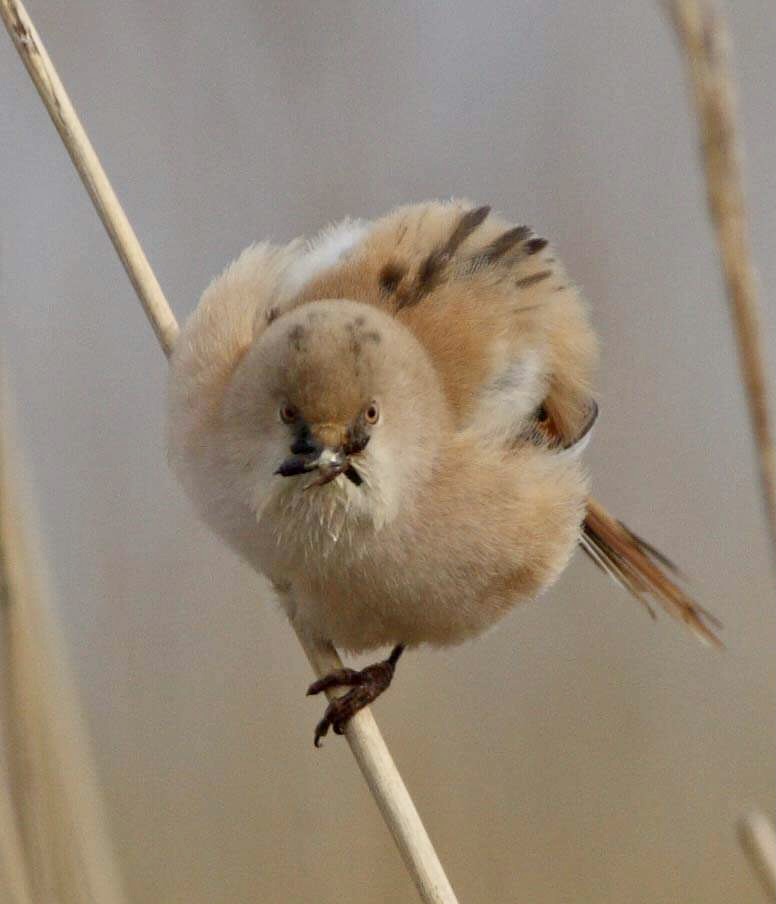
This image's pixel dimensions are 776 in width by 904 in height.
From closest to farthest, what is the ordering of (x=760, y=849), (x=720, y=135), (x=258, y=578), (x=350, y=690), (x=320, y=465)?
1. (x=720, y=135)
2. (x=760, y=849)
3. (x=320, y=465)
4. (x=350, y=690)
5. (x=258, y=578)

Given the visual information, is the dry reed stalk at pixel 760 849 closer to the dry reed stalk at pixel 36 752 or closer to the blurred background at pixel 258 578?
the dry reed stalk at pixel 36 752

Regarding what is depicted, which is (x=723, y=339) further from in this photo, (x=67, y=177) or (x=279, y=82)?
(x=67, y=177)

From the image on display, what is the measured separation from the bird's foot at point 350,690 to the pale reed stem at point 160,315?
2cm

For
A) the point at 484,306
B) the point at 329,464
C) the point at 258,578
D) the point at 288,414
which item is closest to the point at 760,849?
the point at 329,464

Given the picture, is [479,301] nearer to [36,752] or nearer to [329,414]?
[329,414]

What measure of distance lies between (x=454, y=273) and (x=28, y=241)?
100cm

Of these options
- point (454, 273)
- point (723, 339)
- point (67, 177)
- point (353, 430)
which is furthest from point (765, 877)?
point (67, 177)

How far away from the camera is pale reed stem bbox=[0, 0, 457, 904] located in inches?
64.9

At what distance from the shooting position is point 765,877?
1491mm

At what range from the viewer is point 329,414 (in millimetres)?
1709

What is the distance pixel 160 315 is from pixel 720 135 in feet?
3.79

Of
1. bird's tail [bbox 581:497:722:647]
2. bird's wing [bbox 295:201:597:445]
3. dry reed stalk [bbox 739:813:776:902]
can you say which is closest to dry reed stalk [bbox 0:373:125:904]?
bird's wing [bbox 295:201:597:445]

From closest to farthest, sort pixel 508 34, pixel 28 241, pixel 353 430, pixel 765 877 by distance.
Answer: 1. pixel 765 877
2. pixel 353 430
3. pixel 28 241
4. pixel 508 34

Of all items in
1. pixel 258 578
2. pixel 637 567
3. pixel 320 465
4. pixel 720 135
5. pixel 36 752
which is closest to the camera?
pixel 720 135
